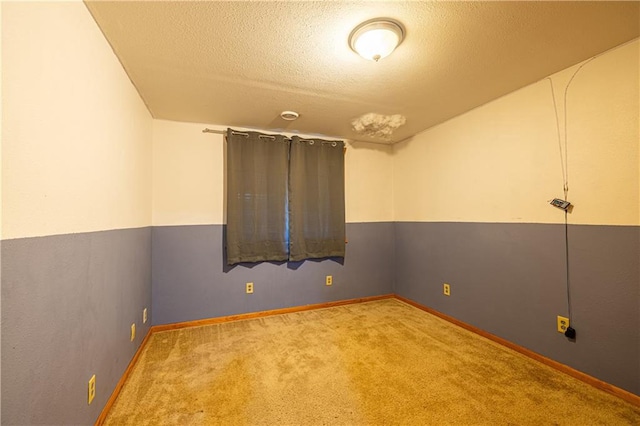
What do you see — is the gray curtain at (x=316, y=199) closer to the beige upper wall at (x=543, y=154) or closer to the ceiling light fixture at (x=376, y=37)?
the beige upper wall at (x=543, y=154)

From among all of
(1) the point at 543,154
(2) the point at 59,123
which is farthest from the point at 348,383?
(1) the point at 543,154

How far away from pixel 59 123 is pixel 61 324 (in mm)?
827

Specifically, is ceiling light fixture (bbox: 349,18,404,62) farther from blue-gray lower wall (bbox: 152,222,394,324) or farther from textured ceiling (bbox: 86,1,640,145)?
blue-gray lower wall (bbox: 152,222,394,324)

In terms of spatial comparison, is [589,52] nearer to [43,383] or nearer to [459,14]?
[459,14]

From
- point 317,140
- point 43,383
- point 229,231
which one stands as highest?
point 317,140

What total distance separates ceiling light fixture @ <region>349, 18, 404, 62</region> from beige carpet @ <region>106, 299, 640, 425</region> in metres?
2.14

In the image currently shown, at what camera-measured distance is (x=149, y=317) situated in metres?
2.65

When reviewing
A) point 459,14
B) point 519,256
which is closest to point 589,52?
point 459,14

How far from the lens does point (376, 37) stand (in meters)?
1.51

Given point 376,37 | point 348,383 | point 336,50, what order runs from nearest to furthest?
point 376,37 < point 336,50 < point 348,383

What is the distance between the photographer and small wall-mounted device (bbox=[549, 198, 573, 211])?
196 cm

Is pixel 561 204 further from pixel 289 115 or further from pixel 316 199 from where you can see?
pixel 289 115

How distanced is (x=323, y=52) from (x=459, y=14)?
0.78 m

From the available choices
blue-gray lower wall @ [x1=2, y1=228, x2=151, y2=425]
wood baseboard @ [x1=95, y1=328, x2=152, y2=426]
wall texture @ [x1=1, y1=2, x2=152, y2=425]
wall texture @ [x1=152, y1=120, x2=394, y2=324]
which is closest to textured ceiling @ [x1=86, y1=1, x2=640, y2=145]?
wall texture @ [x1=1, y1=2, x2=152, y2=425]
